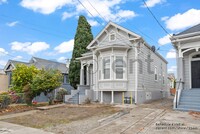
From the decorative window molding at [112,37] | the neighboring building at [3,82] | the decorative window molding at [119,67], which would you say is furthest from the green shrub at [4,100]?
the neighboring building at [3,82]

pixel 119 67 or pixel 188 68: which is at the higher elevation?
pixel 119 67

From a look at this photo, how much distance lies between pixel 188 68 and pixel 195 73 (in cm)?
60

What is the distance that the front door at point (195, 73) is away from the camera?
14.5 metres

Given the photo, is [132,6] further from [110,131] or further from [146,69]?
[146,69]

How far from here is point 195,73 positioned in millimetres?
14570

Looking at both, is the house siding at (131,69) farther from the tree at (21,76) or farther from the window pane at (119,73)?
the tree at (21,76)

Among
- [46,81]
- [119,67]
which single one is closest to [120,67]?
[119,67]

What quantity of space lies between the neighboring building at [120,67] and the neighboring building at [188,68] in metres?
3.47

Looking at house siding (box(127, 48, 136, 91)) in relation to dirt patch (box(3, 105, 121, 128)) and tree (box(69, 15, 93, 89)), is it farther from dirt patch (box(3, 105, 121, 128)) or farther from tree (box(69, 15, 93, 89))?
tree (box(69, 15, 93, 89))

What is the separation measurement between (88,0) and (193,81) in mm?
9747

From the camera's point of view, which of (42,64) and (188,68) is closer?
(188,68)

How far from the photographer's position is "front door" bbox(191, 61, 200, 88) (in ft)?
47.5

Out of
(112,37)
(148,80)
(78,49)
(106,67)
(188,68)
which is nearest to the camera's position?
(188,68)

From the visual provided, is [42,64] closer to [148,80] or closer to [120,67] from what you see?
[120,67]
